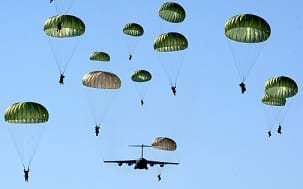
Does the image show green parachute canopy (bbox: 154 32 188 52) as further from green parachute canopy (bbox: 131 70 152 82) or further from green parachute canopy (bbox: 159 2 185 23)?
green parachute canopy (bbox: 131 70 152 82)

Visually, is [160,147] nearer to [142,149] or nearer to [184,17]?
[184,17]

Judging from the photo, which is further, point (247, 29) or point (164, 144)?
point (164, 144)

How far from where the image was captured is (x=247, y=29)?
82.6 metres

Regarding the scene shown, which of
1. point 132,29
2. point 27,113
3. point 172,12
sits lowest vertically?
point 27,113

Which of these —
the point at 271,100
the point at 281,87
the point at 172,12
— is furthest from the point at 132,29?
the point at 281,87

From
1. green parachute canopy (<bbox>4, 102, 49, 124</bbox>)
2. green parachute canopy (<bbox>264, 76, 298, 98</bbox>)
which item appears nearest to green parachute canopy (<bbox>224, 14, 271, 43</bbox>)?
green parachute canopy (<bbox>264, 76, 298, 98</bbox>)

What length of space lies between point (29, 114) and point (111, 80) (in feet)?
50.4

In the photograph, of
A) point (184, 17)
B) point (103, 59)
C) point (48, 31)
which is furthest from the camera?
point (103, 59)

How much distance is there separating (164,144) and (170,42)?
22.8 meters

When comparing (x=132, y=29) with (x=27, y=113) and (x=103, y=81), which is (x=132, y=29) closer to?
(x=103, y=81)

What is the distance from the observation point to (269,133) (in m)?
89.8

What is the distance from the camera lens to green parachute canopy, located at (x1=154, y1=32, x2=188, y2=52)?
89.9 metres

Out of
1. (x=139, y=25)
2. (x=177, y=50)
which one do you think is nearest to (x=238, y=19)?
(x=177, y=50)

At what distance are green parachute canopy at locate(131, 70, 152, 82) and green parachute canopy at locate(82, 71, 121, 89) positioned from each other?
1064 cm
